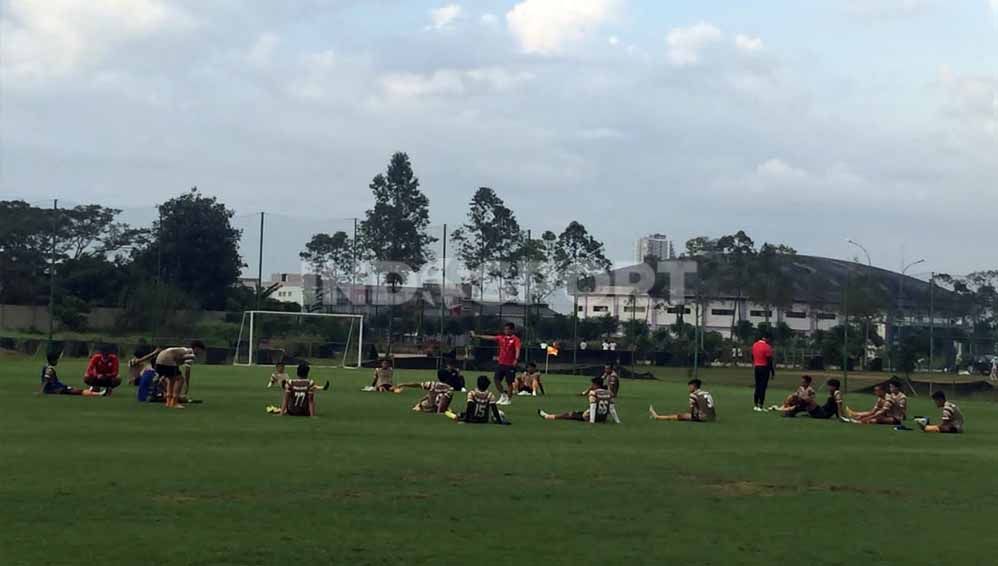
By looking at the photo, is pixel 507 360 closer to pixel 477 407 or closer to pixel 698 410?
pixel 698 410

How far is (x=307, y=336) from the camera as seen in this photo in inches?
2162

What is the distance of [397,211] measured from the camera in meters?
85.8

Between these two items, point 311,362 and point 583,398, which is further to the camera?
point 311,362

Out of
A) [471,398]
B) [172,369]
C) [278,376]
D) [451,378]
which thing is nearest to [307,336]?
[278,376]

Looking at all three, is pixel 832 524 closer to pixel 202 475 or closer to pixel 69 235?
pixel 202 475

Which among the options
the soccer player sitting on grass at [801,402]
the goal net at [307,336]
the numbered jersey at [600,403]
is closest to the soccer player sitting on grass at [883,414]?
the soccer player sitting on grass at [801,402]

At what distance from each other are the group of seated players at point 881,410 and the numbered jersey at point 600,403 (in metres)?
5.41

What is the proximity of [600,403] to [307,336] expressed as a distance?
1308 inches

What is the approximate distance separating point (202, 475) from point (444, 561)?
16.2 feet

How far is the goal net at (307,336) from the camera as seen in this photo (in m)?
53.5

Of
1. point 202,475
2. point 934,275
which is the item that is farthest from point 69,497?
point 934,275

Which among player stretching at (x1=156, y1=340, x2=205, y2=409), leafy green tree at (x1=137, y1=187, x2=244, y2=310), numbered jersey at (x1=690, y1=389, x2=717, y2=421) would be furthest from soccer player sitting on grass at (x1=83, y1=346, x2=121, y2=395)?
leafy green tree at (x1=137, y1=187, x2=244, y2=310)

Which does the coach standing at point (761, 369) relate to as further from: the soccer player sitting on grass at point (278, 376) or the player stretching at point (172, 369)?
the player stretching at point (172, 369)

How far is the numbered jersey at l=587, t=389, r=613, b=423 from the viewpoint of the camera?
23328 millimetres
